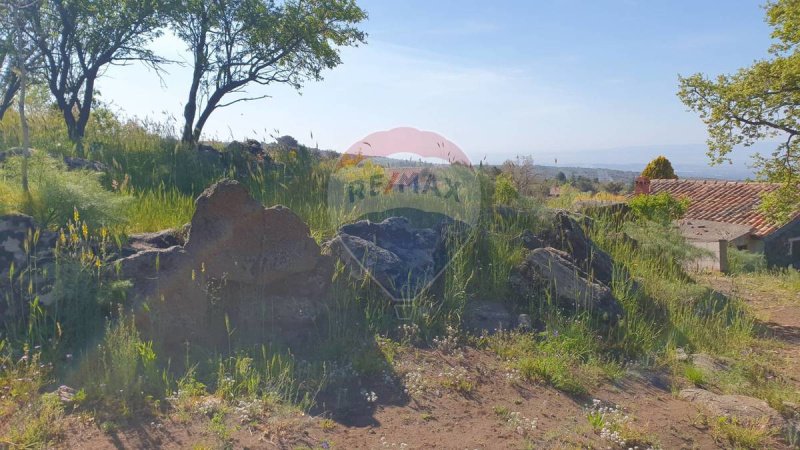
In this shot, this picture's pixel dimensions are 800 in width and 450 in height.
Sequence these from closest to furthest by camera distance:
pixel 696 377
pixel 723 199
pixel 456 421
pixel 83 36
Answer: pixel 456 421 → pixel 696 377 → pixel 83 36 → pixel 723 199

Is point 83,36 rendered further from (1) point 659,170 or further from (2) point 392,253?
(1) point 659,170

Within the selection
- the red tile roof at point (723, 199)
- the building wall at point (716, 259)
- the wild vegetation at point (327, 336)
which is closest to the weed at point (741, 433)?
the wild vegetation at point (327, 336)

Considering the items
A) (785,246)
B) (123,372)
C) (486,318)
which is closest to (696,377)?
(486,318)

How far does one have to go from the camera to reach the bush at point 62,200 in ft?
18.0

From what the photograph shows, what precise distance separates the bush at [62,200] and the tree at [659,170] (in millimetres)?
35794

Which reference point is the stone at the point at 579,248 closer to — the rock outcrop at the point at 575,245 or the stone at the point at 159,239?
the rock outcrop at the point at 575,245

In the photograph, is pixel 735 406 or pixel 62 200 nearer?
pixel 735 406

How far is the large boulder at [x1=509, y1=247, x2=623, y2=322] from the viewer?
6.42 metres

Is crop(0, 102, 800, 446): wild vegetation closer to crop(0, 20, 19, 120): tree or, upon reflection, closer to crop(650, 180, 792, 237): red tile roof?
crop(0, 20, 19, 120): tree

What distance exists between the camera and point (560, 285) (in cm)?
652

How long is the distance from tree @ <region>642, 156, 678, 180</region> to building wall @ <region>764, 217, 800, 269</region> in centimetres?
935

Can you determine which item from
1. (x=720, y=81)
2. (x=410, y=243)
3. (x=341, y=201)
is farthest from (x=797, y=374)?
(x=720, y=81)

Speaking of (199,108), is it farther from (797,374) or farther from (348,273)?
(797,374)

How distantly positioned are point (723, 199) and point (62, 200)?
101ft
